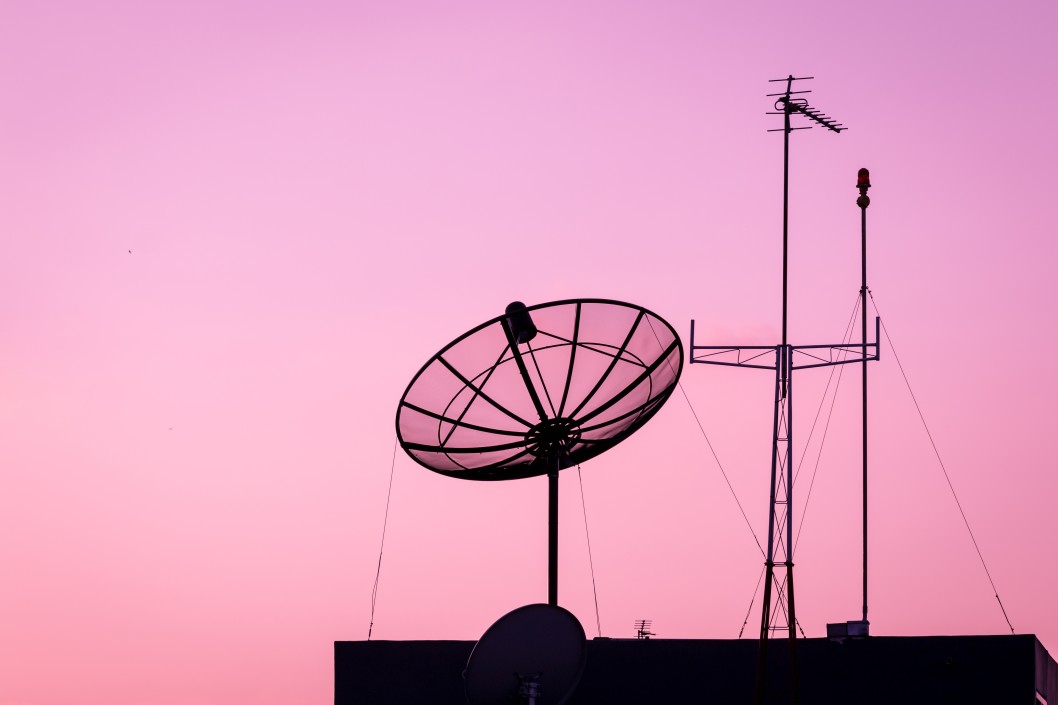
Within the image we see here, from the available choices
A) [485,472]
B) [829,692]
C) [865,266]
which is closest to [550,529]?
[485,472]

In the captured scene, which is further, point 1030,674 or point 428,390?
point 1030,674

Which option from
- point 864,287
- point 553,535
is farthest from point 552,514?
point 864,287

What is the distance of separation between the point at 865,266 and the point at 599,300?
14.8m

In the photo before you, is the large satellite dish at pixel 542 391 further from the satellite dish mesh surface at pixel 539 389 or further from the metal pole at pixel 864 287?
the metal pole at pixel 864 287

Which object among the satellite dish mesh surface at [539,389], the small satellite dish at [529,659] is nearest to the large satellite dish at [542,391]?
the satellite dish mesh surface at [539,389]

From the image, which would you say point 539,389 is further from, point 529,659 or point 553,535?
point 529,659

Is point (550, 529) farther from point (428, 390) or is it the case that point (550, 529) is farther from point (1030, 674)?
point (1030, 674)

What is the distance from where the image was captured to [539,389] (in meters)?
42.4

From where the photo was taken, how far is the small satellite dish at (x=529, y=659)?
37188 millimetres

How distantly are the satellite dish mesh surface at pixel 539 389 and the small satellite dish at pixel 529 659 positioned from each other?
578 cm

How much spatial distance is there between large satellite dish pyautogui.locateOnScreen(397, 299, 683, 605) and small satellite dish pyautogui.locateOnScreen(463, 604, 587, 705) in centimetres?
471

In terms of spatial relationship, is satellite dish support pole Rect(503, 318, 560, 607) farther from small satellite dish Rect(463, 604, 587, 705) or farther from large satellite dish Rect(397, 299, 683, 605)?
small satellite dish Rect(463, 604, 587, 705)

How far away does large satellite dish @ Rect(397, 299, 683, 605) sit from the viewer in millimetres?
41469

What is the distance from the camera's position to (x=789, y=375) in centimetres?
4897
